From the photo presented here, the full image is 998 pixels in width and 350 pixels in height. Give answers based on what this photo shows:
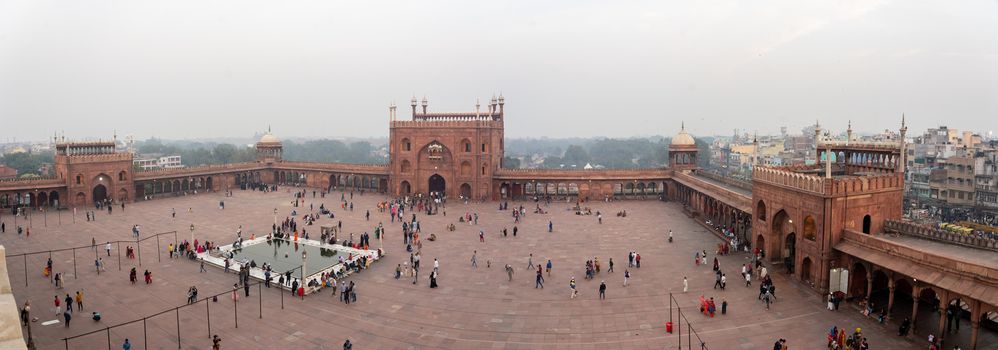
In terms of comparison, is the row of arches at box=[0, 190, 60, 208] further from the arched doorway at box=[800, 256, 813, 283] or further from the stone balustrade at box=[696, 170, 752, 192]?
the arched doorway at box=[800, 256, 813, 283]

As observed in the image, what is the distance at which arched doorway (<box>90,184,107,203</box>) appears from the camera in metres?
45.2

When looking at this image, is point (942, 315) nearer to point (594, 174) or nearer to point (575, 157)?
point (594, 174)

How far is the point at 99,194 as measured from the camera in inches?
1806

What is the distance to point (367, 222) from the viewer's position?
121 ft

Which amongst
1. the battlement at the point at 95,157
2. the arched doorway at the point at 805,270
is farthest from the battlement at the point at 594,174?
the battlement at the point at 95,157

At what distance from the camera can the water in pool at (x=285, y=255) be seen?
1007 inches

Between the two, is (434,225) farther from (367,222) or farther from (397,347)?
(397,347)

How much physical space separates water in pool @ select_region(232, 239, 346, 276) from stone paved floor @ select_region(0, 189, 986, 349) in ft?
7.35

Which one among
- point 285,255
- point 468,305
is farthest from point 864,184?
point 285,255

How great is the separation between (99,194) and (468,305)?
40.3 m

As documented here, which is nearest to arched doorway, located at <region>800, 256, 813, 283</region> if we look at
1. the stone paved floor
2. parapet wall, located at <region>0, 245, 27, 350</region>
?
the stone paved floor

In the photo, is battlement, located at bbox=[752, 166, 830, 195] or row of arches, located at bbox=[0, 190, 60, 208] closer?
battlement, located at bbox=[752, 166, 830, 195]

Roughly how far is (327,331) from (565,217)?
2337 cm

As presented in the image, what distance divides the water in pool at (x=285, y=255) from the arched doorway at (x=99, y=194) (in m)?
24.4
